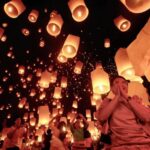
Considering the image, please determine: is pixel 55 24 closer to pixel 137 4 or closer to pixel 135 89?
pixel 135 89

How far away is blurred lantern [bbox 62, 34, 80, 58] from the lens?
547cm

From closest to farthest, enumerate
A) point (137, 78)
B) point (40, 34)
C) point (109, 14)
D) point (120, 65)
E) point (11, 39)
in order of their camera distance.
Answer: point (120, 65) → point (137, 78) → point (109, 14) → point (40, 34) → point (11, 39)

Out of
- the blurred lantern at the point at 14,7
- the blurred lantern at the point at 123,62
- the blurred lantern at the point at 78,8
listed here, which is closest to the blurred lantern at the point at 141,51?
the blurred lantern at the point at 123,62

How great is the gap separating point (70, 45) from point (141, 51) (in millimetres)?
1749

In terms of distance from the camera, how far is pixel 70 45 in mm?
5531

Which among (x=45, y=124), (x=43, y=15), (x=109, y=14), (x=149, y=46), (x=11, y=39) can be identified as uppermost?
(x=11, y=39)

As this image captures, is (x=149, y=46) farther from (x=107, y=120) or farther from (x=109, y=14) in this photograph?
(x=109, y=14)

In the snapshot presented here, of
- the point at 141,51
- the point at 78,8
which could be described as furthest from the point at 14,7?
the point at 141,51

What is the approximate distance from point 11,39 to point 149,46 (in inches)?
364

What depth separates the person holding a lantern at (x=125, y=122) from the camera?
278cm

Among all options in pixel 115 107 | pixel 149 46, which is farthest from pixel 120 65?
pixel 115 107

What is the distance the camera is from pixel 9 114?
2194 cm

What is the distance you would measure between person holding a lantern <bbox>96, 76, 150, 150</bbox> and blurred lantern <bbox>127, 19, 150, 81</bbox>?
1.09 meters

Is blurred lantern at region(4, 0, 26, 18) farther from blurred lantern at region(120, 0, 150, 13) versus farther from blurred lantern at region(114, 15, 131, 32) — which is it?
blurred lantern at region(120, 0, 150, 13)
